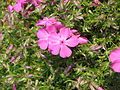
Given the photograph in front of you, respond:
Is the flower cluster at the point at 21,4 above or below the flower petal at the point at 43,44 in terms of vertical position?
above

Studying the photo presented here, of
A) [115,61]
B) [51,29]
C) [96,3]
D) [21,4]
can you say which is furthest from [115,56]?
[21,4]

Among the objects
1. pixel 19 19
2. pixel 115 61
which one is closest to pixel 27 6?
pixel 19 19

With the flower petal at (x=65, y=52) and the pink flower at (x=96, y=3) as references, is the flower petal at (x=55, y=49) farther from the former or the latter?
the pink flower at (x=96, y=3)

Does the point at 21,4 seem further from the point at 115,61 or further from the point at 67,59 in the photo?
the point at 115,61

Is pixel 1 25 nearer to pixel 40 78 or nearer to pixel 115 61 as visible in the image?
pixel 40 78

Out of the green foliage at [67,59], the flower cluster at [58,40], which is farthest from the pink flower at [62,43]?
the green foliage at [67,59]

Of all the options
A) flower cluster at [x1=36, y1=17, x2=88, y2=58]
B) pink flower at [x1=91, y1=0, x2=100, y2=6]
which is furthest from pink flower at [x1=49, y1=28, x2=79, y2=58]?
pink flower at [x1=91, y1=0, x2=100, y2=6]
